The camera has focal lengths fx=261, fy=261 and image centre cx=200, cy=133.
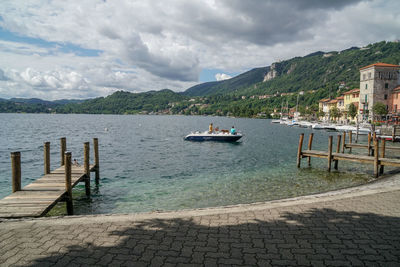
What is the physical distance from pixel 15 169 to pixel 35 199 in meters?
1.49

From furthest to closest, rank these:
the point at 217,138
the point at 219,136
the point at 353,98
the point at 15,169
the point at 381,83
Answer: the point at 353,98 → the point at 381,83 → the point at 217,138 → the point at 219,136 → the point at 15,169

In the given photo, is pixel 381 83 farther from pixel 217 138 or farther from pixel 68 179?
pixel 68 179

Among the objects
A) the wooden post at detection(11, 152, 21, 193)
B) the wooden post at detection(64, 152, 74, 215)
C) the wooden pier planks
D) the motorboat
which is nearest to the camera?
the wooden pier planks

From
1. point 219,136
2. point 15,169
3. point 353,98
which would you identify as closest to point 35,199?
point 15,169

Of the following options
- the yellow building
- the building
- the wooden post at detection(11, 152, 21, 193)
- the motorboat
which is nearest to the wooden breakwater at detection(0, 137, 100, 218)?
the wooden post at detection(11, 152, 21, 193)

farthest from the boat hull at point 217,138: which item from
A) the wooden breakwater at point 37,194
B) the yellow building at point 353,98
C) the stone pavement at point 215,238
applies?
the yellow building at point 353,98

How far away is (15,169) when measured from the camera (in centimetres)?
935

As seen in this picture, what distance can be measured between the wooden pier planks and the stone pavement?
3.87 ft

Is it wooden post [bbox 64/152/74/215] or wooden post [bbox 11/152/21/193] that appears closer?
wooden post [bbox 11/152/21/193]

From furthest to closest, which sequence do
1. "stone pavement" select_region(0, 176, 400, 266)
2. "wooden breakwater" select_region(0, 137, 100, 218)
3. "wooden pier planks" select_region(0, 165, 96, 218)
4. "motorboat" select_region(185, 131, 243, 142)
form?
1. "motorboat" select_region(185, 131, 243, 142)
2. "wooden breakwater" select_region(0, 137, 100, 218)
3. "wooden pier planks" select_region(0, 165, 96, 218)
4. "stone pavement" select_region(0, 176, 400, 266)

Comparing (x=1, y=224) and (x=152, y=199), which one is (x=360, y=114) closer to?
(x=152, y=199)

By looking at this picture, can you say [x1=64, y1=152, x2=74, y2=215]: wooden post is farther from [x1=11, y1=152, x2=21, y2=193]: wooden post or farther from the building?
the building

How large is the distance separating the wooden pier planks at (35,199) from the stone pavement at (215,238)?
118 cm

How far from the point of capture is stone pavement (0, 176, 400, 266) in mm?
4725
